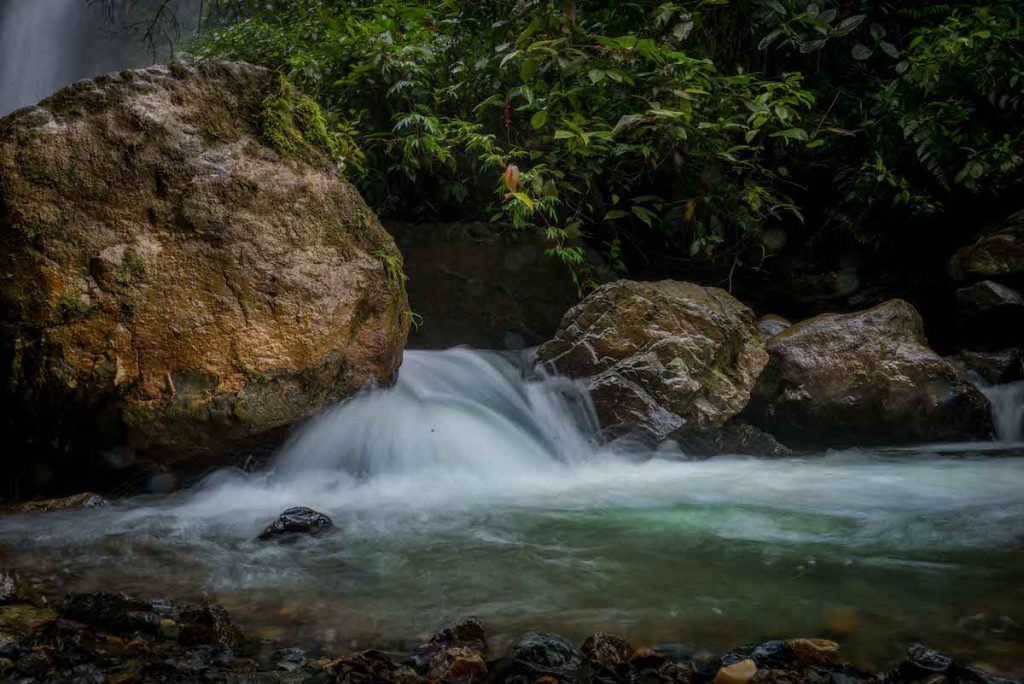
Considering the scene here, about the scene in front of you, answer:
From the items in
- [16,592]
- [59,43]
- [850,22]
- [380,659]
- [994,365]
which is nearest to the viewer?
[380,659]

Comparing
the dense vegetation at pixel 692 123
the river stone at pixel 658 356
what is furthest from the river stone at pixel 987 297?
the river stone at pixel 658 356

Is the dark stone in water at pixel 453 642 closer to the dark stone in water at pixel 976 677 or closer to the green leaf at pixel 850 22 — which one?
the dark stone in water at pixel 976 677

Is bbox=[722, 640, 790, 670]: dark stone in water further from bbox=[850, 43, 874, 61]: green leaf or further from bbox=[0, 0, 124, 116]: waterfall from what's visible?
bbox=[0, 0, 124, 116]: waterfall

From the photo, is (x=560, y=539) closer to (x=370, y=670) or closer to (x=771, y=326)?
(x=370, y=670)

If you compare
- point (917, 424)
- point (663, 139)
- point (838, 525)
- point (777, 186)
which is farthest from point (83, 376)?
point (777, 186)

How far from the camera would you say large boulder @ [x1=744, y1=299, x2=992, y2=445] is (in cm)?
543

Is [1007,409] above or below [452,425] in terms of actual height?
above

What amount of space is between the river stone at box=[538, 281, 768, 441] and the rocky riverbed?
10.1 feet

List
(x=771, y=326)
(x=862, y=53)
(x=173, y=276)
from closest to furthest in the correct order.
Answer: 1. (x=173, y=276)
2. (x=862, y=53)
3. (x=771, y=326)

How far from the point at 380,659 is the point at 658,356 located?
3.64m

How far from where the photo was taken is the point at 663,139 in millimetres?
5984

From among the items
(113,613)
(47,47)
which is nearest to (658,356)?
(113,613)

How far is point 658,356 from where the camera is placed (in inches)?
206

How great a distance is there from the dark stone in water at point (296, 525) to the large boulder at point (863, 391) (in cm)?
365
